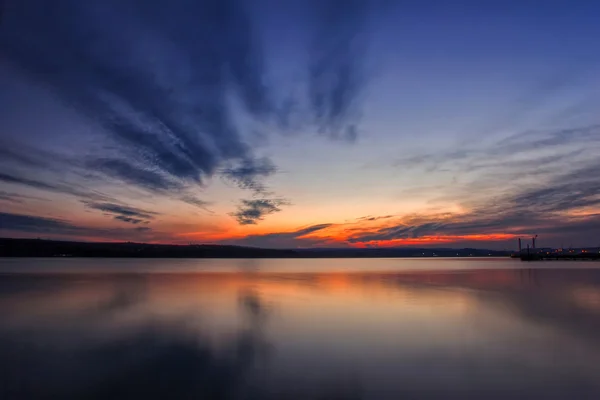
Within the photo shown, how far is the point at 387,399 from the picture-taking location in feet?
29.3

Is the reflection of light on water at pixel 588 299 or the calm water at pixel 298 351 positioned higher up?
the reflection of light on water at pixel 588 299

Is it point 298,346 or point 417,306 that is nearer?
point 298,346

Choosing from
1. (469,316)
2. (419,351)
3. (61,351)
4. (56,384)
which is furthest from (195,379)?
(469,316)

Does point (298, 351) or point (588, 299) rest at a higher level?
point (588, 299)

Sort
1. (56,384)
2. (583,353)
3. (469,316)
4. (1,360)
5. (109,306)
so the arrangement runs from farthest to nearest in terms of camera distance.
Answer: (109,306)
(469,316)
(583,353)
(1,360)
(56,384)

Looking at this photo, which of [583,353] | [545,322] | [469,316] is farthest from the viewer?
[469,316]

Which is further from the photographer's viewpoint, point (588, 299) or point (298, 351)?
point (588, 299)

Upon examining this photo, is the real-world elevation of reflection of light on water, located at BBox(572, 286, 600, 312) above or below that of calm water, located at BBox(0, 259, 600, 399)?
above

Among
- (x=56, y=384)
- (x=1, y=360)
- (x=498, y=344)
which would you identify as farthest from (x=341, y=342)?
→ (x=1, y=360)

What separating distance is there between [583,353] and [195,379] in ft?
36.7

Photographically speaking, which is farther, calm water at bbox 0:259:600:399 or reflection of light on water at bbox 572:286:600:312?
reflection of light on water at bbox 572:286:600:312

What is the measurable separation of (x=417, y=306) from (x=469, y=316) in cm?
397

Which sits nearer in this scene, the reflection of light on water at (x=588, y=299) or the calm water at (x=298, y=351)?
the calm water at (x=298, y=351)

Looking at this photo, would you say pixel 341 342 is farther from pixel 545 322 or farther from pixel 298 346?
pixel 545 322
